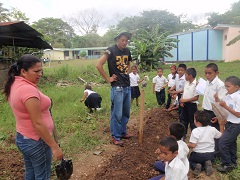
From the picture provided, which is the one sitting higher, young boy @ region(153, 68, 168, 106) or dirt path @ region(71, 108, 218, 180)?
young boy @ region(153, 68, 168, 106)

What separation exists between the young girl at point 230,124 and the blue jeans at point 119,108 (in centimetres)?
165

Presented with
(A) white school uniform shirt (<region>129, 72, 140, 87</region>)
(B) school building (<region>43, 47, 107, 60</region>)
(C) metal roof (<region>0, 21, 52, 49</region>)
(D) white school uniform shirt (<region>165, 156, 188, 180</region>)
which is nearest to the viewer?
(D) white school uniform shirt (<region>165, 156, 188, 180</region>)

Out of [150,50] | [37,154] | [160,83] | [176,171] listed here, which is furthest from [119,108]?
[150,50]

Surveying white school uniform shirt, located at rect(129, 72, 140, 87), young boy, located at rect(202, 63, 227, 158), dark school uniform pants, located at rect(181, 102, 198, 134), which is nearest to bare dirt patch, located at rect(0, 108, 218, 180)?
dark school uniform pants, located at rect(181, 102, 198, 134)

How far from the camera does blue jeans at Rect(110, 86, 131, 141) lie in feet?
13.2

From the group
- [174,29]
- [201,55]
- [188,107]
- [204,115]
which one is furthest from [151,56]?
[174,29]

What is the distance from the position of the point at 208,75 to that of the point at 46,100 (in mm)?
2527

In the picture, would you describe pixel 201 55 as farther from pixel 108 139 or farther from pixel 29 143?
pixel 29 143

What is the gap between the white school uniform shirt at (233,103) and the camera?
9.87 ft

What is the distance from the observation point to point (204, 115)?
3133 millimetres

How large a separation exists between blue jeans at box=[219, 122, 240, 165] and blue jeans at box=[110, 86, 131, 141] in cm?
172

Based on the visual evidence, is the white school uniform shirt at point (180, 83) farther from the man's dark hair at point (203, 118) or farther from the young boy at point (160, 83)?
the man's dark hair at point (203, 118)

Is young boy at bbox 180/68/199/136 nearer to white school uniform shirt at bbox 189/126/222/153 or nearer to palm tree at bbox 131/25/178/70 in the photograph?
white school uniform shirt at bbox 189/126/222/153

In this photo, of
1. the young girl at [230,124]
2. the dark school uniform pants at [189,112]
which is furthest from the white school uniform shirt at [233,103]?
the dark school uniform pants at [189,112]
